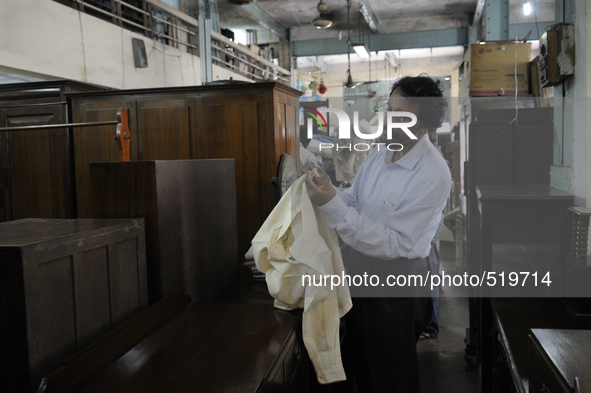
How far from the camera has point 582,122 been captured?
2.52 meters

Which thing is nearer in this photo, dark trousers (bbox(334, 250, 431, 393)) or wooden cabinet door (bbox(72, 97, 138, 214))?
dark trousers (bbox(334, 250, 431, 393))

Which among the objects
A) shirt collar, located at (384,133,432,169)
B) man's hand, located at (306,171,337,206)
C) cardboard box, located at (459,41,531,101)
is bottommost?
man's hand, located at (306,171,337,206)

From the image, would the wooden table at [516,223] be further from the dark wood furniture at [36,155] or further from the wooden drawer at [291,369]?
the dark wood furniture at [36,155]

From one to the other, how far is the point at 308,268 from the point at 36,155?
3767 mm

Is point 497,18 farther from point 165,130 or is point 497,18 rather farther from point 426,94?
point 426,94

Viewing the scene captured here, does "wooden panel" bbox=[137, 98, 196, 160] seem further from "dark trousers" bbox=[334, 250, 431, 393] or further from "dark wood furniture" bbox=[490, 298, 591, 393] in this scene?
"dark wood furniture" bbox=[490, 298, 591, 393]

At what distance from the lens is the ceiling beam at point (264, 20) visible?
9508mm

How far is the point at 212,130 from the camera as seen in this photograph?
4012 millimetres

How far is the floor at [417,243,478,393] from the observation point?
8.74 ft

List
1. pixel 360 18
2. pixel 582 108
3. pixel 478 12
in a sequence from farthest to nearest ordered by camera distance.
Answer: pixel 360 18 → pixel 478 12 → pixel 582 108

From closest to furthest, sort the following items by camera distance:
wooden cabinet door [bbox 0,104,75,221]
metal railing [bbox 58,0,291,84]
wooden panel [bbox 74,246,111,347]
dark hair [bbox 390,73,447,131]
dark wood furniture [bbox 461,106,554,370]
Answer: wooden panel [bbox 74,246,111,347], dark hair [bbox 390,73,447,131], dark wood furniture [bbox 461,106,554,370], wooden cabinet door [bbox 0,104,75,221], metal railing [bbox 58,0,291,84]

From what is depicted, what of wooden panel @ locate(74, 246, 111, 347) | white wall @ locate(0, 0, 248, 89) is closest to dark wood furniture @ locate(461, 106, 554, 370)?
wooden panel @ locate(74, 246, 111, 347)

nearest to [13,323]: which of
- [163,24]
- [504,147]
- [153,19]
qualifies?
[504,147]

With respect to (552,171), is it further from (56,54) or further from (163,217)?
(56,54)
